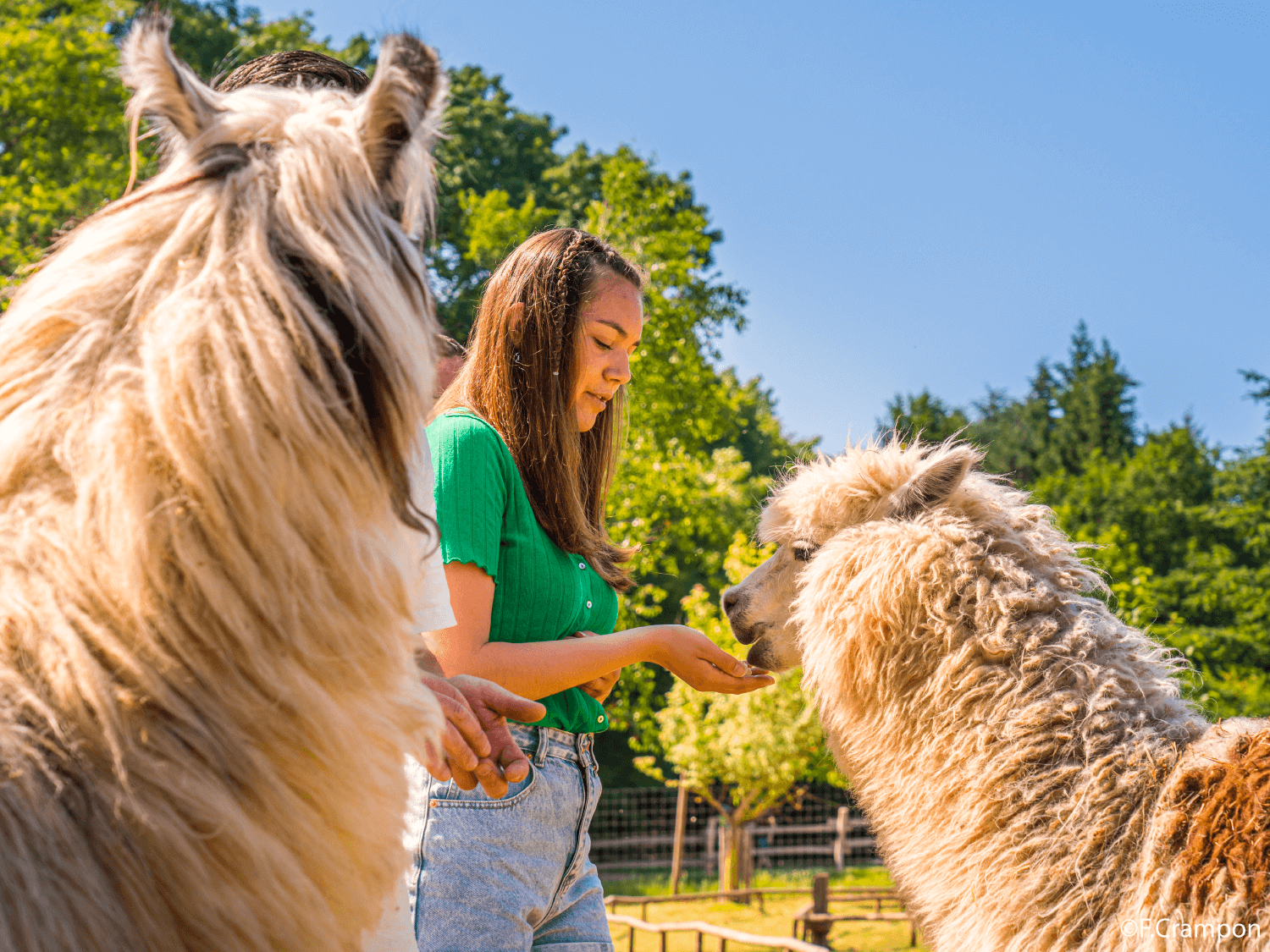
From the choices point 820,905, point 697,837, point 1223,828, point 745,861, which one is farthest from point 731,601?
point 697,837

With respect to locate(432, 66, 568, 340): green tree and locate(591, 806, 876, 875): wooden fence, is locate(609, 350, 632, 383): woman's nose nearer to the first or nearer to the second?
locate(432, 66, 568, 340): green tree

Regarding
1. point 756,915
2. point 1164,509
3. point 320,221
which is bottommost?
point 756,915

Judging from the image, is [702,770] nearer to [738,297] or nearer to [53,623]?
[738,297]

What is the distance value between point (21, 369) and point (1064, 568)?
8.92 ft

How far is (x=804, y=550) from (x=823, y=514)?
152 millimetres

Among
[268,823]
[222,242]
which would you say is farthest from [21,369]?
[268,823]

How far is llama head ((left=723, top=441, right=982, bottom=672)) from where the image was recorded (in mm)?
3090

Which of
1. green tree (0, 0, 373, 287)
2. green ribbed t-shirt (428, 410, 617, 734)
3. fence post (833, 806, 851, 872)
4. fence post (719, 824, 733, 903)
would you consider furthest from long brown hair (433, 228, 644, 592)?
fence post (833, 806, 851, 872)

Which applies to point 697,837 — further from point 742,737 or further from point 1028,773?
point 1028,773

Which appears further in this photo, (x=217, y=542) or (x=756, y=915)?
(x=756, y=915)

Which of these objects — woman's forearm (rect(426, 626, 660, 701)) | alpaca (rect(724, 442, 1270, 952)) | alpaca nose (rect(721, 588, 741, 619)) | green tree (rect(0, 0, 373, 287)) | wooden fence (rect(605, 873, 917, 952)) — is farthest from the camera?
green tree (rect(0, 0, 373, 287))

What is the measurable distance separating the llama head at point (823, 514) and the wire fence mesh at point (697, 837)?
2168 centimetres

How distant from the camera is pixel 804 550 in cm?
336

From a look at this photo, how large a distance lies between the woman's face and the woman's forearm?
2.16ft
